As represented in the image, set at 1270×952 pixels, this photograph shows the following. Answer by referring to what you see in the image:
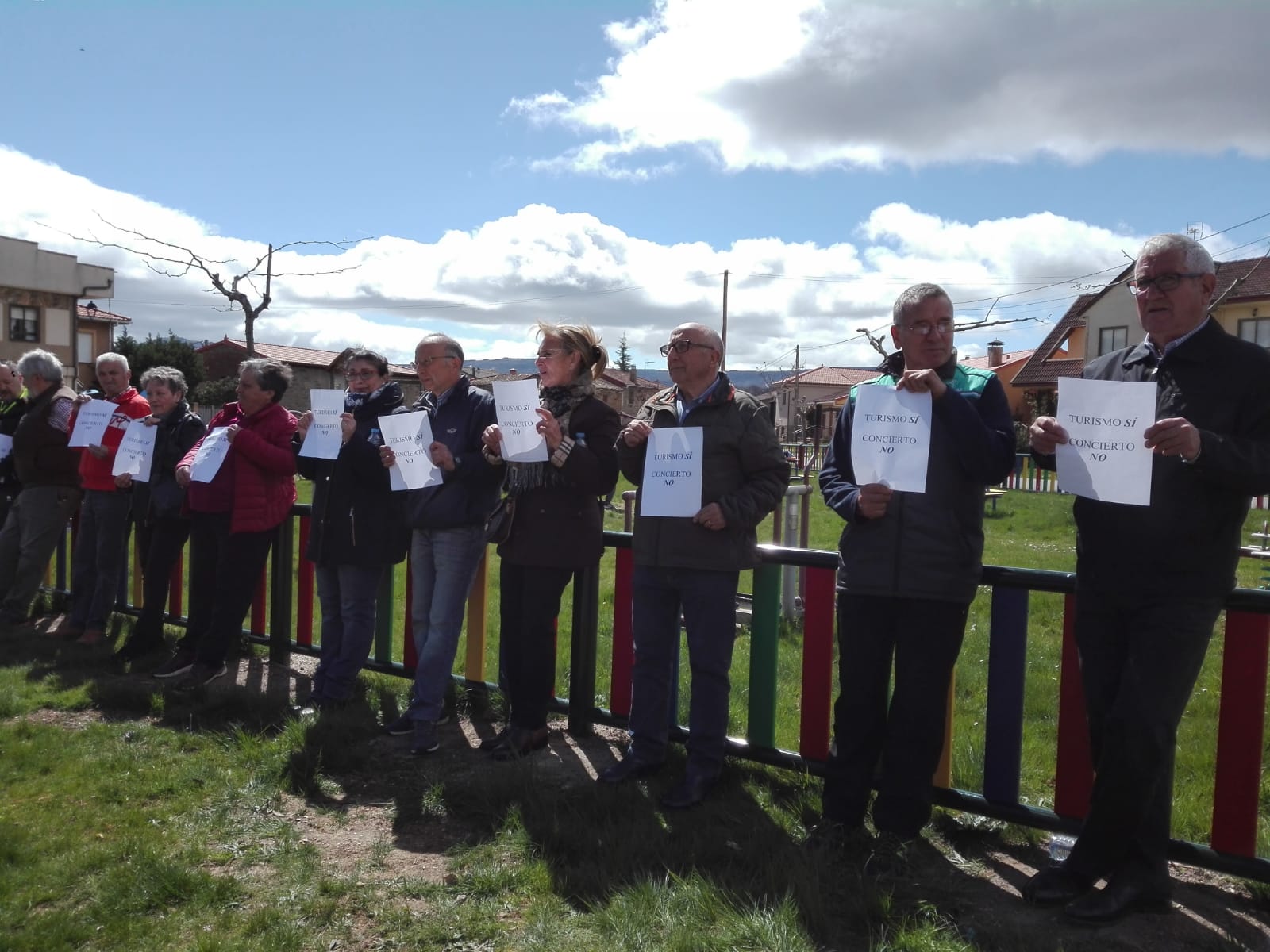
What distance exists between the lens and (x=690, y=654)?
14.2 feet

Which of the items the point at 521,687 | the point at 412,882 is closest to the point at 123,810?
the point at 412,882

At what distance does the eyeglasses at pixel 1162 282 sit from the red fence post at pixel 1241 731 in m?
1.19

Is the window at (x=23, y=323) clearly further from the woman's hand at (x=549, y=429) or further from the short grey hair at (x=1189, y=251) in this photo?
the short grey hair at (x=1189, y=251)

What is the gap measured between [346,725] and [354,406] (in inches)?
70.9

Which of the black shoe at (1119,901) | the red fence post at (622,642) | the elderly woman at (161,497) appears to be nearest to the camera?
the black shoe at (1119,901)

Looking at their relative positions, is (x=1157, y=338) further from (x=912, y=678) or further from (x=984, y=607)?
(x=984, y=607)

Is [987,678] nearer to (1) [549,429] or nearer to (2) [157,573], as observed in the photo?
(1) [549,429]

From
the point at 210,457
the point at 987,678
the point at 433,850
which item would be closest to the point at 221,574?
the point at 210,457

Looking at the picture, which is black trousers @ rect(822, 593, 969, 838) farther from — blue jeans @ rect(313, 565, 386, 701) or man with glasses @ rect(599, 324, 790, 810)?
blue jeans @ rect(313, 565, 386, 701)

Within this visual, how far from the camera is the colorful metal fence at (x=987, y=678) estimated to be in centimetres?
343

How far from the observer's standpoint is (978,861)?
12.3 ft

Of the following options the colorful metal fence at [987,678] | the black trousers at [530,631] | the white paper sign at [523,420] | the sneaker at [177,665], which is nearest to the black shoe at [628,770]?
the colorful metal fence at [987,678]

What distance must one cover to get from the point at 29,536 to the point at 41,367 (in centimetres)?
136

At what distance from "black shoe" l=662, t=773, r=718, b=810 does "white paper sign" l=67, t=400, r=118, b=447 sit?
5348 millimetres
